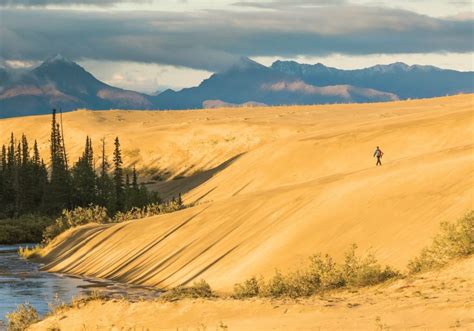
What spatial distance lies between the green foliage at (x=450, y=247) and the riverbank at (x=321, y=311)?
66 cm

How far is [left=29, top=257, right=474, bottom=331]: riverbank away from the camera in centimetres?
1692

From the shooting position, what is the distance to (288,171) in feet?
234

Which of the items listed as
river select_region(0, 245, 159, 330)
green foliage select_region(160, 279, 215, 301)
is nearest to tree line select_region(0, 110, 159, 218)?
river select_region(0, 245, 159, 330)

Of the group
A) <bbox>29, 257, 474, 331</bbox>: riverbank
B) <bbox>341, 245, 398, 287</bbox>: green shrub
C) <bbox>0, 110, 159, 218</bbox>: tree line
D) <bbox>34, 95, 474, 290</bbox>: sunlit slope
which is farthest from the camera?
<bbox>0, 110, 159, 218</bbox>: tree line

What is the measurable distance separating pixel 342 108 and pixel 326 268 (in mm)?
119046

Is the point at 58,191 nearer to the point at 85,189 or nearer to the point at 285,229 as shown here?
the point at 85,189

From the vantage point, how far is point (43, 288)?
39000 millimetres

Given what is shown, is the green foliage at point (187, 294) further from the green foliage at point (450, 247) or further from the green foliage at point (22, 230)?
the green foliage at point (22, 230)

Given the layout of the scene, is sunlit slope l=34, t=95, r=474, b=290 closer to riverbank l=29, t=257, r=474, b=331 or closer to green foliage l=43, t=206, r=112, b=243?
green foliage l=43, t=206, r=112, b=243

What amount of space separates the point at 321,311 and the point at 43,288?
75.0 ft

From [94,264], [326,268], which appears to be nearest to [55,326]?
[326,268]

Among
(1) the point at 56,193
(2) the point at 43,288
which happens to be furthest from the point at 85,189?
(2) the point at 43,288

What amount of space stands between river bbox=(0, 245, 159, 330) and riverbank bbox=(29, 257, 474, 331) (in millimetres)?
7020

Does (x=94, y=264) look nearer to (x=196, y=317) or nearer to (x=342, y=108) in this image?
(x=196, y=317)
